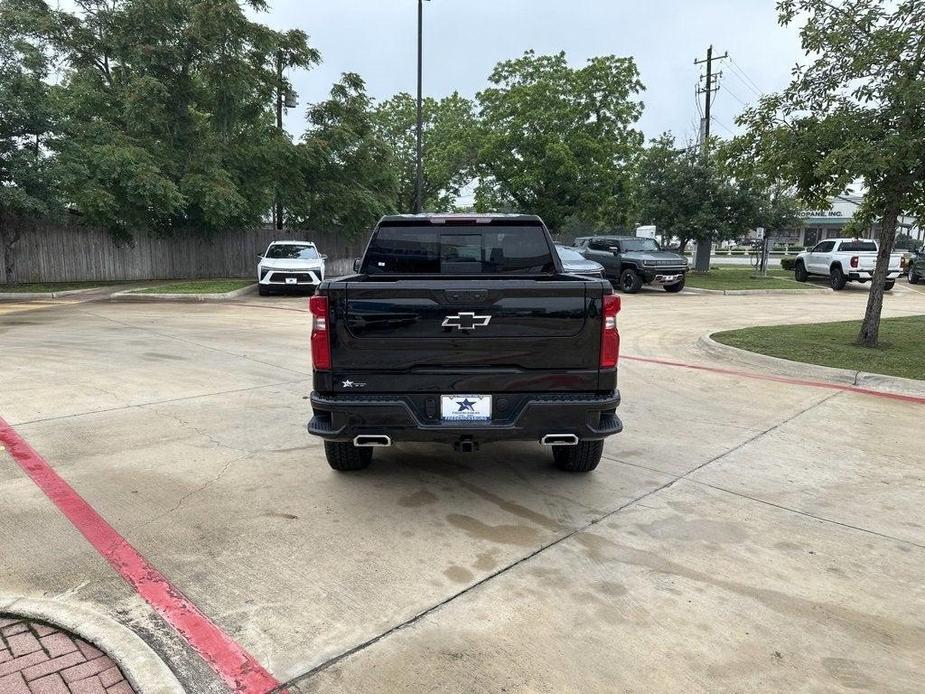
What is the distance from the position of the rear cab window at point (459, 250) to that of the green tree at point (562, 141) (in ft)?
91.0

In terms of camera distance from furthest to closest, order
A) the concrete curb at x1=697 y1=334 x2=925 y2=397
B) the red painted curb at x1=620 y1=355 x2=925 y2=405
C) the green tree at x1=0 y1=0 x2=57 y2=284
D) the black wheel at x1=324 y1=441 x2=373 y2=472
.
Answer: the green tree at x1=0 y1=0 x2=57 y2=284, the concrete curb at x1=697 y1=334 x2=925 y2=397, the red painted curb at x1=620 y1=355 x2=925 y2=405, the black wheel at x1=324 y1=441 x2=373 y2=472

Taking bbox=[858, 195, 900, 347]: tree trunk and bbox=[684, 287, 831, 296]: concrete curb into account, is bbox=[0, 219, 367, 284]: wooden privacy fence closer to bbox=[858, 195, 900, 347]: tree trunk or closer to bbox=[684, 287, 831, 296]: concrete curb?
bbox=[684, 287, 831, 296]: concrete curb

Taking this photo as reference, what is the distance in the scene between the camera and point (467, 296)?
150 inches

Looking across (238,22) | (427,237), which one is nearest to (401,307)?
(427,237)

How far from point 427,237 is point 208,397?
3.40 metres

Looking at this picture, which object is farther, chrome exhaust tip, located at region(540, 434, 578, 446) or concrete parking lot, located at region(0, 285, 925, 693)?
chrome exhaust tip, located at region(540, 434, 578, 446)

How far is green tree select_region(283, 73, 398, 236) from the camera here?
22734 mm

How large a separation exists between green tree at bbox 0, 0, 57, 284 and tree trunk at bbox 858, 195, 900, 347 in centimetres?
1828

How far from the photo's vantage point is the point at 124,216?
1972 cm

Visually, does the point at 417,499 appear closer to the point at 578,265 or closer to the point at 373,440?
the point at 373,440

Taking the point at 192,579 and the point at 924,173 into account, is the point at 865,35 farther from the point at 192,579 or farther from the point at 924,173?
the point at 192,579

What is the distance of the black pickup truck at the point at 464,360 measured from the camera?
3830 millimetres

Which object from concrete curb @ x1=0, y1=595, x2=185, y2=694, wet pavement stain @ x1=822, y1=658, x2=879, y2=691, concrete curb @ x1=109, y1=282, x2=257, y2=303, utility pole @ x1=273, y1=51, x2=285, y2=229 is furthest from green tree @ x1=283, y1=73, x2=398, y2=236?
wet pavement stain @ x1=822, y1=658, x2=879, y2=691

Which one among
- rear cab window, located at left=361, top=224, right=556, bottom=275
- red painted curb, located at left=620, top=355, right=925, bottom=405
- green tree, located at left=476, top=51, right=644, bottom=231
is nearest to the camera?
rear cab window, located at left=361, top=224, right=556, bottom=275
